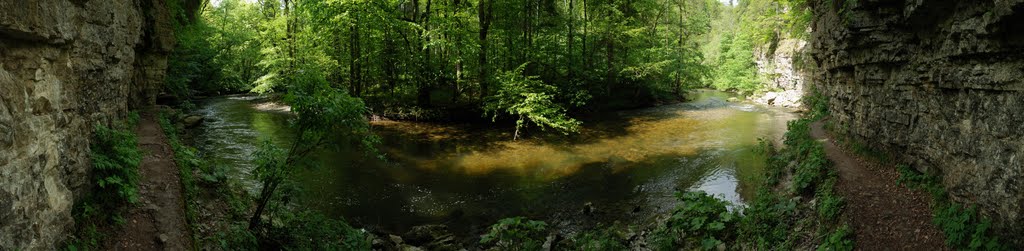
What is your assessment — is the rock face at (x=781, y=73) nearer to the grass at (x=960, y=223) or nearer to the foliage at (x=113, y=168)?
the grass at (x=960, y=223)

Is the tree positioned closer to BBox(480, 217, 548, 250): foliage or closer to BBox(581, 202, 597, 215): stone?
BBox(480, 217, 548, 250): foliage

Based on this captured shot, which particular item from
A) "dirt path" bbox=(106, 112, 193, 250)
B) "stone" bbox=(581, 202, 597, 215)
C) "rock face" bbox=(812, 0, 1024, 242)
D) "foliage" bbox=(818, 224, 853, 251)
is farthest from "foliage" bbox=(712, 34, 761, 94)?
"dirt path" bbox=(106, 112, 193, 250)

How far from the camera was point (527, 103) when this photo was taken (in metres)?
19.9

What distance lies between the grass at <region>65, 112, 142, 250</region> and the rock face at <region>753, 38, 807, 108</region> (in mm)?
32870

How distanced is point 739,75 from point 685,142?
104 ft

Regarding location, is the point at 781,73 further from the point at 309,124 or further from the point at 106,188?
the point at 106,188

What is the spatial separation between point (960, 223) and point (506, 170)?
10.3 m

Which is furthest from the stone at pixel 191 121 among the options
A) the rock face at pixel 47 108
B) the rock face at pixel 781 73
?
the rock face at pixel 781 73

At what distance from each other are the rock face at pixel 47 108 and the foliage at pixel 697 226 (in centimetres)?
805

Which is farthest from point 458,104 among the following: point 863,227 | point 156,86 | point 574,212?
point 863,227

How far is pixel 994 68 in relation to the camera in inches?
240

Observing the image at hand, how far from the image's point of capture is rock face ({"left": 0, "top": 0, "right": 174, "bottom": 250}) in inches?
155

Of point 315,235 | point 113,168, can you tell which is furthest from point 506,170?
point 113,168

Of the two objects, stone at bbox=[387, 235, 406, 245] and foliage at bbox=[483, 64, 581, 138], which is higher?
foliage at bbox=[483, 64, 581, 138]
